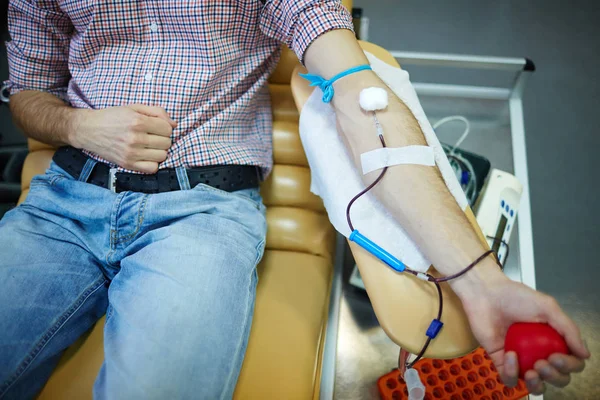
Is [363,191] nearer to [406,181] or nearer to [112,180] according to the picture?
[406,181]

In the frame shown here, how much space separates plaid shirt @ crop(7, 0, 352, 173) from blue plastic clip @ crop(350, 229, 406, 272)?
0.36 metres

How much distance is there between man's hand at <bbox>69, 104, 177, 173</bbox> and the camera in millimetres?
832

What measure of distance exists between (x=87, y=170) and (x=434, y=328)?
82 centimetres

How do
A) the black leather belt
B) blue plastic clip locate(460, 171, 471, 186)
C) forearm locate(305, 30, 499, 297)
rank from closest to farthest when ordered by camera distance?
forearm locate(305, 30, 499, 297)
the black leather belt
blue plastic clip locate(460, 171, 471, 186)

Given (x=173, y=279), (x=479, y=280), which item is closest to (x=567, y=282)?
(x=479, y=280)

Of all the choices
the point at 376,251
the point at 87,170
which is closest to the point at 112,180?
the point at 87,170

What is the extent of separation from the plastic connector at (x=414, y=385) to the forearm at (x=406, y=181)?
21 centimetres

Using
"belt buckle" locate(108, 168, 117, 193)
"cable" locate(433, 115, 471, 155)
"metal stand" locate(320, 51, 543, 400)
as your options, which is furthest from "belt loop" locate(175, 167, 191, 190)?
"cable" locate(433, 115, 471, 155)

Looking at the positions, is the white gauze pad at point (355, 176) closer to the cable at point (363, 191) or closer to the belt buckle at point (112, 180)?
the cable at point (363, 191)

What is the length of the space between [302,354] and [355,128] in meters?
0.48

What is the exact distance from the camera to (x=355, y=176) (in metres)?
0.74

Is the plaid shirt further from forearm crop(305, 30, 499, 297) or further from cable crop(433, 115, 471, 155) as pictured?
cable crop(433, 115, 471, 155)

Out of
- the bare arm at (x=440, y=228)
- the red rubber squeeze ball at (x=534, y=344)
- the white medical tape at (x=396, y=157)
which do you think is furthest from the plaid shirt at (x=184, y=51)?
the red rubber squeeze ball at (x=534, y=344)

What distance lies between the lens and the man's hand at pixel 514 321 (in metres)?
0.49
